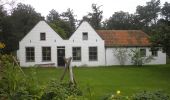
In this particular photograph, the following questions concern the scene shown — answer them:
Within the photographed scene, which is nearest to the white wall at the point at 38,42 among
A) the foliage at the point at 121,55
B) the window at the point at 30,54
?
the window at the point at 30,54

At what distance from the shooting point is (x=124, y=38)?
45750 millimetres

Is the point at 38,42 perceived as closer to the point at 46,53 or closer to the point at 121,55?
the point at 46,53

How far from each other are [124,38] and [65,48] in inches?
320

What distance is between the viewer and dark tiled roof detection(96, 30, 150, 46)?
4453 cm

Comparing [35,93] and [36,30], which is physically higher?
[36,30]

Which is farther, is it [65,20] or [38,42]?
[65,20]

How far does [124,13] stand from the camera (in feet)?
302

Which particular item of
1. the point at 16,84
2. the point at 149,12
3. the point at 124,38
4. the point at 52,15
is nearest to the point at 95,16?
the point at 149,12

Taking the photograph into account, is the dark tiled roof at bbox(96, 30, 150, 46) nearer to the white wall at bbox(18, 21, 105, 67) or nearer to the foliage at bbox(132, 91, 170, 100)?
the white wall at bbox(18, 21, 105, 67)

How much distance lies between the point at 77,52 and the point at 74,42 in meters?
1.29

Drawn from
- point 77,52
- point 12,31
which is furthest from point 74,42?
point 12,31

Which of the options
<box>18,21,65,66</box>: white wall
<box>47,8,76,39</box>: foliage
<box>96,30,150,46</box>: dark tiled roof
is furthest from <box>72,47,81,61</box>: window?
<box>47,8,76,39</box>: foliage

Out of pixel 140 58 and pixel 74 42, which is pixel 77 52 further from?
pixel 140 58

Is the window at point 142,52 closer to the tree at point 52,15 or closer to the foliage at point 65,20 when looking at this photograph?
the foliage at point 65,20
